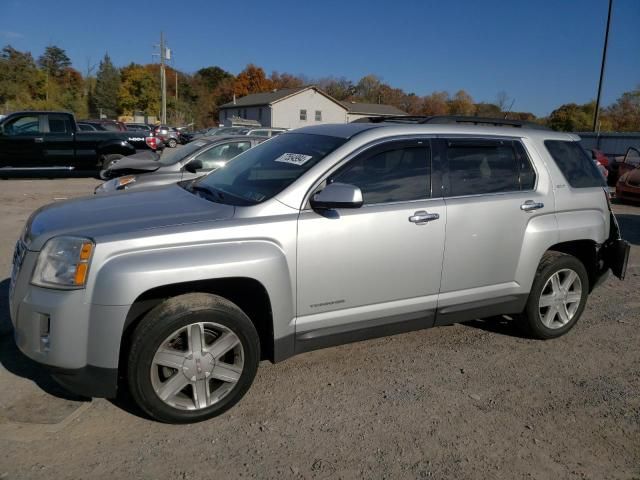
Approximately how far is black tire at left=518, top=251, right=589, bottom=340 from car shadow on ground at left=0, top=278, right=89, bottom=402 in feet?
11.6

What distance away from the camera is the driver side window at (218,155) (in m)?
8.71

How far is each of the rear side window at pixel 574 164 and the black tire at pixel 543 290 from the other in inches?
26.7

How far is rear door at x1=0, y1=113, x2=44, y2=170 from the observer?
13.8 metres

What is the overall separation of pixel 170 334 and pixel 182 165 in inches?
228

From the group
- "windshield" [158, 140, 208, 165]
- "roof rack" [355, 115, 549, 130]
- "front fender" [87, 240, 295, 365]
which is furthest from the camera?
"windshield" [158, 140, 208, 165]

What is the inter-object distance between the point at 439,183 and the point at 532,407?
5.57 ft

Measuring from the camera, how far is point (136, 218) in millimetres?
3223

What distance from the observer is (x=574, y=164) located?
470 cm

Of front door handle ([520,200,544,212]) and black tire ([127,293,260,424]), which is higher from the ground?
front door handle ([520,200,544,212])

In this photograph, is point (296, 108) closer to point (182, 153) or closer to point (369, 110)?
point (369, 110)

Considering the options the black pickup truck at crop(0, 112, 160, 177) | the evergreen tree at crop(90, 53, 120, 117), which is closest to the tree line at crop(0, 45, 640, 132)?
the evergreen tree at crop(90, 53, 120, 117)

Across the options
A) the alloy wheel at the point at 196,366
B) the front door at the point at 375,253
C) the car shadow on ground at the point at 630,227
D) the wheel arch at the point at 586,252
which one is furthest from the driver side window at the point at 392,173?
the car shadow on ground at the point at 630,227

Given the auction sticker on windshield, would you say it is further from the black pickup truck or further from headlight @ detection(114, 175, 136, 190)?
the black pickup truck


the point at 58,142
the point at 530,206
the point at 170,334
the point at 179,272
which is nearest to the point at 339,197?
the point at 179,272
